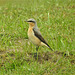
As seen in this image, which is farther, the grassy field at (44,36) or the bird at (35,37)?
the bird at (35,37)

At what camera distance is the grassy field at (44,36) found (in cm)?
639

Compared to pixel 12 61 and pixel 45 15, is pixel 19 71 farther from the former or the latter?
pixel 45 15

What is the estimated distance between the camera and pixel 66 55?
23.4 feet

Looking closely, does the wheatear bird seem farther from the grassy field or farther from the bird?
the grassy field

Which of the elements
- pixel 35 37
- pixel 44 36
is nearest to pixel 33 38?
pixel 35 37

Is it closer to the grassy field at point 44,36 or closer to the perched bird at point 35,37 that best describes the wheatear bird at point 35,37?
the perched bird at point 35,37

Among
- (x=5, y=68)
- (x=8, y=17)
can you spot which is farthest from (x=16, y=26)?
(x=5, y=68)

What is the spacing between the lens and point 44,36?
355 inches

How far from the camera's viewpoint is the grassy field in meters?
6.39

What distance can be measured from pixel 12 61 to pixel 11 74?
719 mm

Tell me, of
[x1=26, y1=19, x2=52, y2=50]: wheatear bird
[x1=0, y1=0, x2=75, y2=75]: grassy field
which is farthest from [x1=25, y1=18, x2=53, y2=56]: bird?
[x1=0, y1=0, x2=75, y2=75]: grassy field

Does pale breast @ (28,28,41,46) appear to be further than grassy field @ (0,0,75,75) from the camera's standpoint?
Yes

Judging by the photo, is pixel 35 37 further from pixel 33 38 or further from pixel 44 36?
pixel 44 36

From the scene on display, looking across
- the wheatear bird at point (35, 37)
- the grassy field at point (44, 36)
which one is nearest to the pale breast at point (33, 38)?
the wheatear bird at point (35, 37)
